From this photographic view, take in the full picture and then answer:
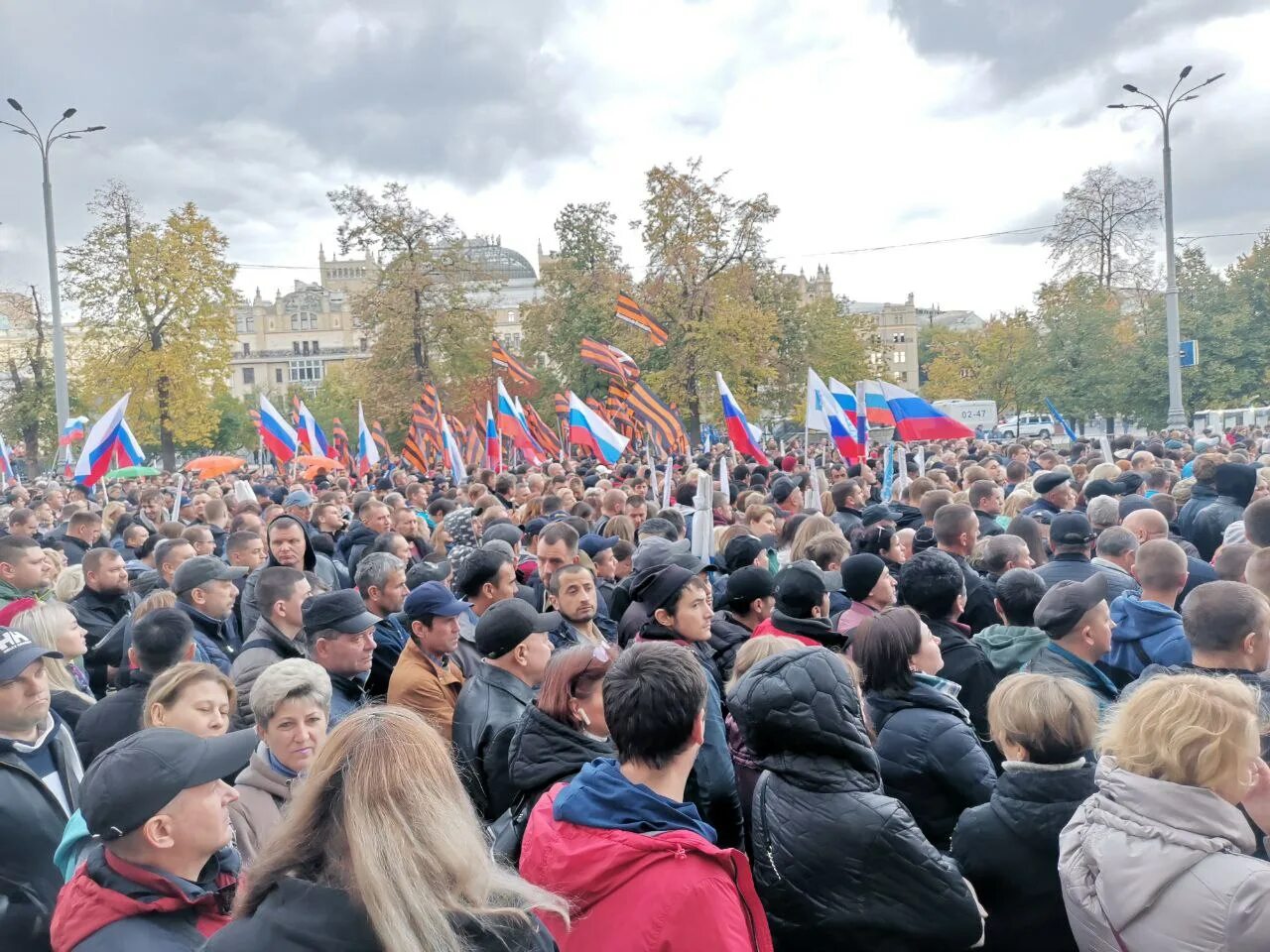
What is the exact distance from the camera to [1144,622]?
5145mm

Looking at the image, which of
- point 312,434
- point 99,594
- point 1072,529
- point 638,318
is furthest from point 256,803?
point 312,434

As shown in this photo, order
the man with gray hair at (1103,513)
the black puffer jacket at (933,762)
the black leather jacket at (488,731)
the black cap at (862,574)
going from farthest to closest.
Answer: the man with gray hair at (1103,513) < the black cap at (862,574) < the black leather jacket at (488,731) < the black puffer jacket at (933,762)

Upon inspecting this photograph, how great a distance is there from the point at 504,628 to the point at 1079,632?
2.51 metres

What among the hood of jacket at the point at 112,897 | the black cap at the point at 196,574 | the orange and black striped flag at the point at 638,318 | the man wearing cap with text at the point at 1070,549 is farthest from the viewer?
the orange and black striped flag at the point at 638,318

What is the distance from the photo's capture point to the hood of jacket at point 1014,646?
5016mm

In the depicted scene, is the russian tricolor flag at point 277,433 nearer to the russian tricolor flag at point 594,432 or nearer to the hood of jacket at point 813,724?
the russian tricolor flag at point 594,432

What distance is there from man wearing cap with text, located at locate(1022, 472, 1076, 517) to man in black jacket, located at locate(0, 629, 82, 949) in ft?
25.9

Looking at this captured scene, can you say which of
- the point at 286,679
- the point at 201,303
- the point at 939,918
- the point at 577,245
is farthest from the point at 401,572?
the point at 577,245

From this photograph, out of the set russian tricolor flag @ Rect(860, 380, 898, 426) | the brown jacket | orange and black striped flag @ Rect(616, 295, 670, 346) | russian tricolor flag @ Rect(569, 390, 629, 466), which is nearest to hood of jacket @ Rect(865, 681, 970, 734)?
the brown jacket

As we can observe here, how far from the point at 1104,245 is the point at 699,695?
49.3 m

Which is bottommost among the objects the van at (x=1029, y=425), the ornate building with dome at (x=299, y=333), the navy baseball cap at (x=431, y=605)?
the van at (x=1029, y=425)

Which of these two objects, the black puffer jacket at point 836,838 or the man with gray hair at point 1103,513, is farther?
the man with gray hair at point 1103,513

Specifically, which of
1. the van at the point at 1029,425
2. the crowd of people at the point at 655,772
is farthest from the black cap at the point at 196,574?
the van at the point at 1029,425

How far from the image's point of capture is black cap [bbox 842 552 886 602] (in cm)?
562
